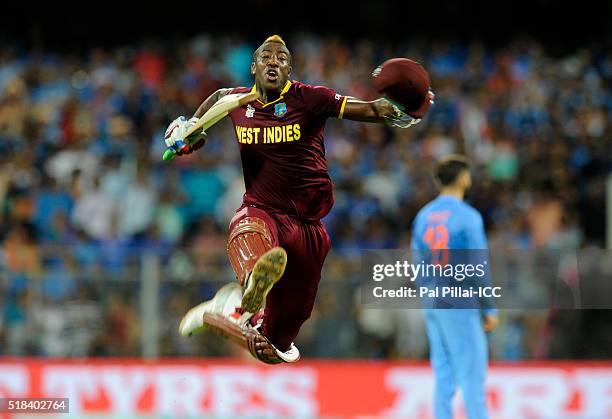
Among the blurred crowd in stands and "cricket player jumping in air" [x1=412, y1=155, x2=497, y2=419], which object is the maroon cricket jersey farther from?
the blurred crowd in stands

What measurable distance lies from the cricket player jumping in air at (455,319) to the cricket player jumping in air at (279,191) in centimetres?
194

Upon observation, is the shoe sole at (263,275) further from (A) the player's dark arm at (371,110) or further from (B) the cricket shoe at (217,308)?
(A) the player's dark arm at (371,110)

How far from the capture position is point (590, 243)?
47.1 ft

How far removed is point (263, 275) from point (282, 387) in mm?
6005

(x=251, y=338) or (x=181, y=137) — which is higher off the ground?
(x=181, y=137)

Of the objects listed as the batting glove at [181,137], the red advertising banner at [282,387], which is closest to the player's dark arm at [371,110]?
the batting glove at [181,137]

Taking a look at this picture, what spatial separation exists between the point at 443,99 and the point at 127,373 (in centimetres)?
617

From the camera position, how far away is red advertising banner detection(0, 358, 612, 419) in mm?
12656

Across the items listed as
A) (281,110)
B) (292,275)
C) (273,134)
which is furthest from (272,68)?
(292,275)

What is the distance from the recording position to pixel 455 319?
981 centimetres

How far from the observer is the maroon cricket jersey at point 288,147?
7973 millimetres

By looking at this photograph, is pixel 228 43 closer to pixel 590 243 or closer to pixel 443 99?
pixel 443 99

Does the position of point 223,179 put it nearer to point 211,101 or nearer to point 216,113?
point 211,101

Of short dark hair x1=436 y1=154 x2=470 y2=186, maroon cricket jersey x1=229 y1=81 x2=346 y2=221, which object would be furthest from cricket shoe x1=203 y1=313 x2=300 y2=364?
short dark hair x1=436 y1=154 x2=470 y2=186
